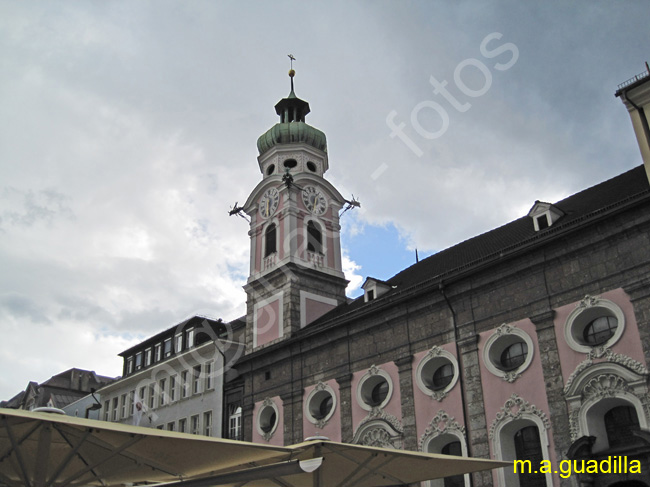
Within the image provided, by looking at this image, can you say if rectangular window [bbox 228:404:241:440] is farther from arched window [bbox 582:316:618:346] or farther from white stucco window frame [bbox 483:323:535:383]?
arched window [bbox 582:316:618:346]

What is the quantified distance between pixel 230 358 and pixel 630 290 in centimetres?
2334

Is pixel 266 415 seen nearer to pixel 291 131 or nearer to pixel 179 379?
pixel 179 379

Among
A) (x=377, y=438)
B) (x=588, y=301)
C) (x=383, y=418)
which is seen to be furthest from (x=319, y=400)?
Result: (x=588, y=301)

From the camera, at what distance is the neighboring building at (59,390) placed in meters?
63.7

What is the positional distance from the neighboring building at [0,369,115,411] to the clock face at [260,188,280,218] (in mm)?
32649

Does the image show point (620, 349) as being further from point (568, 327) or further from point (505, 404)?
point (505, 404)

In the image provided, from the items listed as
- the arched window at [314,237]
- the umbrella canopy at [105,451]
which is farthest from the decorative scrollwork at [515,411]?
the arched window at [314,237]

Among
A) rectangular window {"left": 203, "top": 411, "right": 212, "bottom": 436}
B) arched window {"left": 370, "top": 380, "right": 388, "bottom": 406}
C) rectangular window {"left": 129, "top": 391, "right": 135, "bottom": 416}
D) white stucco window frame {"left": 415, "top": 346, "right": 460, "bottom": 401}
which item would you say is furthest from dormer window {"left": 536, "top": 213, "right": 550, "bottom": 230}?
rectangular window {"left": 129, "top": 391, "right": 135, "bottom": 416}

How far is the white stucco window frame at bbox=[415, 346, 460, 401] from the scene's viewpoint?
2491 cm

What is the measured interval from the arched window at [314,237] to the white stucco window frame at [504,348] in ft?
55.5

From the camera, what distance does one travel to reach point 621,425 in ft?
66.5

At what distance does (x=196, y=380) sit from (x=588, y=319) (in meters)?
24.3

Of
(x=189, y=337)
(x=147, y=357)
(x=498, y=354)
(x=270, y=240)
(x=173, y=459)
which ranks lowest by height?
(x=173, y=459)

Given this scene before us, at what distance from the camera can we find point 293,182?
132ft
